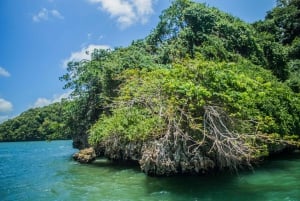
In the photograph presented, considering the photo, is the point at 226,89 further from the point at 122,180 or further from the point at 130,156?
the point at 130,156

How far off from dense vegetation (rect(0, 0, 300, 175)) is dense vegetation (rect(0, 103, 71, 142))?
50582mm

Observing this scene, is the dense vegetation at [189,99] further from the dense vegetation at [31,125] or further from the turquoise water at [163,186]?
the dense vegetation at [31,125]

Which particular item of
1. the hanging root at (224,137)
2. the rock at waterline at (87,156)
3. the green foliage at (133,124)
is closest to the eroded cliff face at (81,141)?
the rock at waterline at (87,156)

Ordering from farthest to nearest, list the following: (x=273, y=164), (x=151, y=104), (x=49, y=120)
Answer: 1. (x=49, y=120)
2. (x=273, y=164)
3. (x=151, y=104)

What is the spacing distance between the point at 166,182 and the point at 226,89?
169 inches

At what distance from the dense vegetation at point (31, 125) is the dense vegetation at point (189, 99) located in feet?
166

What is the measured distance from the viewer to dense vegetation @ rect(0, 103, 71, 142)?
245 ft

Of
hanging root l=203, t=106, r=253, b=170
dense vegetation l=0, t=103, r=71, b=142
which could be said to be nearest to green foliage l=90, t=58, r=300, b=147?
hanging root l=203, t=106, r=253, b=170

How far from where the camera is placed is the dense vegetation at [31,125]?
7469cm

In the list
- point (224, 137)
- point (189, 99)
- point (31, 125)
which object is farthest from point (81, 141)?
point (31, 125)

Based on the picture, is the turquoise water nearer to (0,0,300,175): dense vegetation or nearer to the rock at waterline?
(0,0,300,175): dense vegetation

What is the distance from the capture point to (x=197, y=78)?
43.9 ft

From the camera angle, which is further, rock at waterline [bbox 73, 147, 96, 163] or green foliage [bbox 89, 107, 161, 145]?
rock at waterline [bbox 73, 147, 96, 163]

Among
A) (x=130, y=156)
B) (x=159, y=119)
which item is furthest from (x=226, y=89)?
(x=130, y=156)
